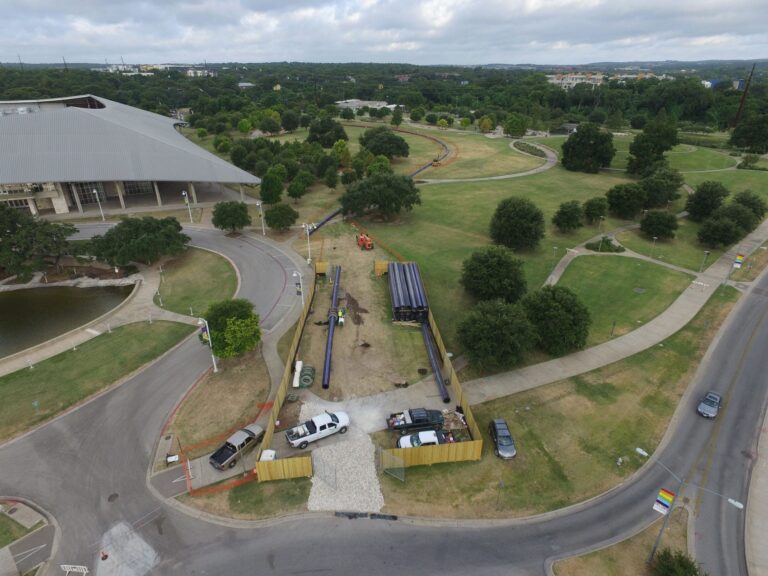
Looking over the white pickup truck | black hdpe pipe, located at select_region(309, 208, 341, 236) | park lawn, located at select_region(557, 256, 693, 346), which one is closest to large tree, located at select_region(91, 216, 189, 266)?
black hdpe pipe, located at select_region(309, 208, 341, 236)

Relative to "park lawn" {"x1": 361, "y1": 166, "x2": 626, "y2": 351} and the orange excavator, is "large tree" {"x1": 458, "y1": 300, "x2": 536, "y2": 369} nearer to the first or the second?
"park lawn" {"x1": 361, "y1": 166, "x2": 626, "y2": 351}

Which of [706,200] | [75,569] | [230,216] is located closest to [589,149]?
[706,200]

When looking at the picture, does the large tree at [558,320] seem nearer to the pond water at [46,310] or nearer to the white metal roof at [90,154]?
the pond water at [46,310]

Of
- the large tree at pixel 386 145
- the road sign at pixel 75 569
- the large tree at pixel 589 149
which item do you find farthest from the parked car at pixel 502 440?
the large tree at pixel 589 149

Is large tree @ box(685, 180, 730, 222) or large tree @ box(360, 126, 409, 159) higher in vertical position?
large tree @ box(360, 126, 409, 159)

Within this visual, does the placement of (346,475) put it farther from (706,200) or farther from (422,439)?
(706,200)
